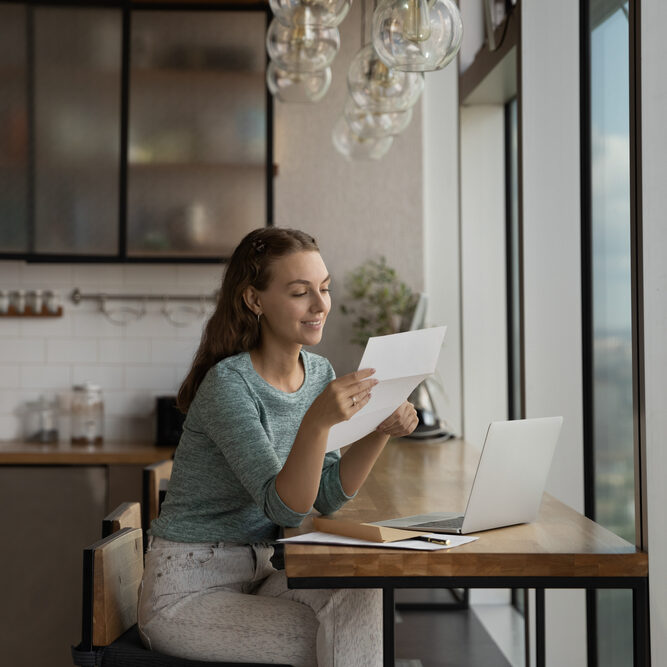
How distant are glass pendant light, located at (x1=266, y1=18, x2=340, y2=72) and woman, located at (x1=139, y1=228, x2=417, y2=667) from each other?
0.74 meters

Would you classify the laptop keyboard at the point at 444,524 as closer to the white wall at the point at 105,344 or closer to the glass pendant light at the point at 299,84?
the glass pendant light at the point at 299,84

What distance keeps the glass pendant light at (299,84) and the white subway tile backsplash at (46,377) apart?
2.03 meters

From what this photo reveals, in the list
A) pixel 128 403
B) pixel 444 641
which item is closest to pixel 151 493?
pixel 444 641

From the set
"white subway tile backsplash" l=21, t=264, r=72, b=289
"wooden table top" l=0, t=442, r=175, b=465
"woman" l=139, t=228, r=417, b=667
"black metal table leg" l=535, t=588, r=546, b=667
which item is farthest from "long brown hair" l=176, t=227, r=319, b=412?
"white subway tile backsplash" l=21, t=264, r=72, b=289

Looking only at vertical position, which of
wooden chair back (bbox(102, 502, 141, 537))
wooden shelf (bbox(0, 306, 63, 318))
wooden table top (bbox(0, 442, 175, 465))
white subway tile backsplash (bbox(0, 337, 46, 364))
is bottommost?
wooden table top (bbox(0, 442, 175, 465))

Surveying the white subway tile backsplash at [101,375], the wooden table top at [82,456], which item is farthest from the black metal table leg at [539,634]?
the white subway tile backsplash at [101,375]

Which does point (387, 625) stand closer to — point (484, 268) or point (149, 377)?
point (484, 268)

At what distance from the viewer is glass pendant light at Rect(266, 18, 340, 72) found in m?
2.40

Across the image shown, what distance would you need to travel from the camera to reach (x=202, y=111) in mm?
4027

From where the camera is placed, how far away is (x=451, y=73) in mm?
4246

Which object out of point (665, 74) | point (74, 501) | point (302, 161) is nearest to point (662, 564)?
point (665, 74)

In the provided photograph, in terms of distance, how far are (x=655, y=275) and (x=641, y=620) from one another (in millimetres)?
617

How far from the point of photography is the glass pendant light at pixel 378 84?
2.58m

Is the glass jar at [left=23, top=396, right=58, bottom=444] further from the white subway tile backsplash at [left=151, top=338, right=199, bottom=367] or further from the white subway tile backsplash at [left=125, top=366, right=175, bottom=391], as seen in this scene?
the white subway tile backsplash at [left=151, top=338, right=199, bottom=367]
